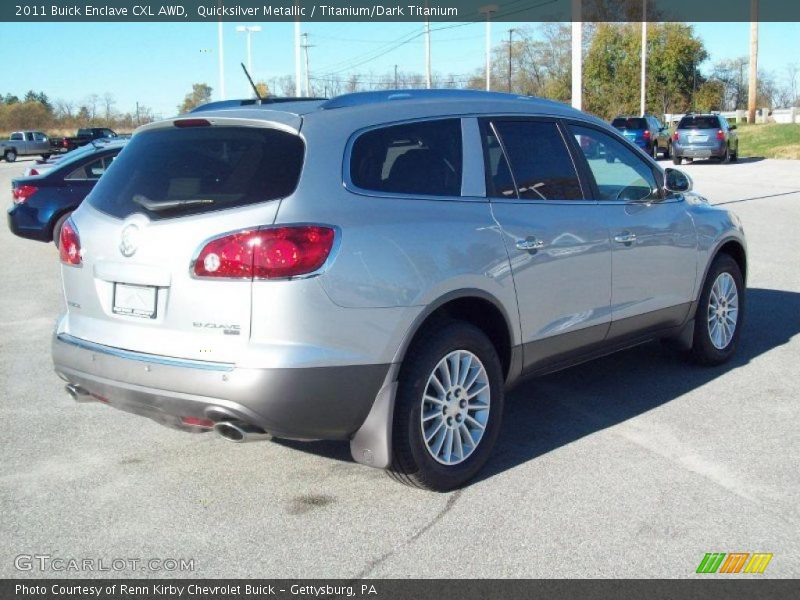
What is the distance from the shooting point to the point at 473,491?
4.70m

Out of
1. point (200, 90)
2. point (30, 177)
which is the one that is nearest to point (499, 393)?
point (30, 177)

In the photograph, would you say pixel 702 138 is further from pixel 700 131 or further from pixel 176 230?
pixel 176 230

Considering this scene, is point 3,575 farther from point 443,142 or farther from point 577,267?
point 577,267

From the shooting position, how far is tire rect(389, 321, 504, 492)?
4422 mm

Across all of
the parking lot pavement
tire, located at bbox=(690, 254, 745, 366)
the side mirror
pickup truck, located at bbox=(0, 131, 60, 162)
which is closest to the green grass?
tire, located at bbox=(690, 254, 745, 366)

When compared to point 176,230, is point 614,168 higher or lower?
higher

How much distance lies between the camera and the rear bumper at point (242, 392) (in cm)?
402

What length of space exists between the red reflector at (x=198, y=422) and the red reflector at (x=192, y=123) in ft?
4.63

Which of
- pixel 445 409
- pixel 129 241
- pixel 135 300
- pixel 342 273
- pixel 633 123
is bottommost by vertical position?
pixel 445 409

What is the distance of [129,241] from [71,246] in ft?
1.91

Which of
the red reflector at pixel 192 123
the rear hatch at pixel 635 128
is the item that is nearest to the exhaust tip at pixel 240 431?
the red reflector at pixel 192 123

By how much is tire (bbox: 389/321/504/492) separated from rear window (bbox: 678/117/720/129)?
32.4m
